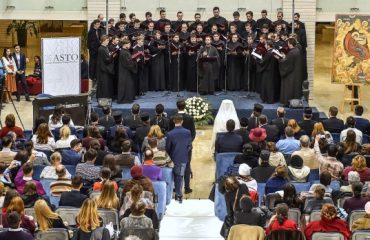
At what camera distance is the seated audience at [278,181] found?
12.7m

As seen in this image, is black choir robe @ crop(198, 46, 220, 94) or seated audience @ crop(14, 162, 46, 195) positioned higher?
black choir robe @ crop(198, 46, 220, 94)

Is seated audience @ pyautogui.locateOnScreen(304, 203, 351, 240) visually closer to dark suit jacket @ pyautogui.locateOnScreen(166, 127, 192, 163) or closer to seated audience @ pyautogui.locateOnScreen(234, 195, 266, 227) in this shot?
seated audience @ pyautogui.locateOnScreen(234, 195, 266, 227)

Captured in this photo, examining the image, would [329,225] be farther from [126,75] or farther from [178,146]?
[126,75]

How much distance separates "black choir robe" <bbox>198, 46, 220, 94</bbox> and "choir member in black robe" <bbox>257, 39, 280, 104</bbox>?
1025mm

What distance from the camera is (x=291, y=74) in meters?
21.2

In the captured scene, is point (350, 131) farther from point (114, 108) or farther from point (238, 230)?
point (114, 108)

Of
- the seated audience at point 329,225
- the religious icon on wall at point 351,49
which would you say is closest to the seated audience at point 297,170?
the seated audience at point 329,225

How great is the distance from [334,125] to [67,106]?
5.66 metres

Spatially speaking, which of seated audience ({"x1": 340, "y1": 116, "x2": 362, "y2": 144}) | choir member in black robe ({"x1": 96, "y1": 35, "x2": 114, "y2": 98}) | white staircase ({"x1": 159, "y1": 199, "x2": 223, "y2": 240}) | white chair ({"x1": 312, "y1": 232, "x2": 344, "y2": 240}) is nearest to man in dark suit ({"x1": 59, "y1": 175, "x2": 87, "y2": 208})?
white staircase ({"x1": 159, "y1": 199, "x2": 223, "y2": 240})

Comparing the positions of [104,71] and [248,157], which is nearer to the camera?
[248,157]

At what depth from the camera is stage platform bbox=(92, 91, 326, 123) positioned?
2072 centimetres

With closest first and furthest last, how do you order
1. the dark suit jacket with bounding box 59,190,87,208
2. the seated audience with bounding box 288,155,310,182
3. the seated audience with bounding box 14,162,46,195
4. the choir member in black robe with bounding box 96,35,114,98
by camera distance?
the dark suit jacket with bounding box 59,190,87,208, the seated audience with bounding box 14,162,46,195, the seated audience with bounding box 288,155,310,182, the choir member in black robe with bounding box 96,35,114,98

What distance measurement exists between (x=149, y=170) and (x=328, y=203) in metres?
3.02

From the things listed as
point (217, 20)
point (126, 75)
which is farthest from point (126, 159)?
point (217, 20)
